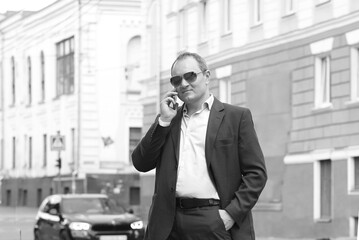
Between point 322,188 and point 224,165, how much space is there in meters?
21.9

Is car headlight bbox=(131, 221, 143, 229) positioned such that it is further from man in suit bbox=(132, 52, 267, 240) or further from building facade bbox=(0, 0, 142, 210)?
building facade bbox=(0, 0, 142, 210)

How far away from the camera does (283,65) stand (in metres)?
30.9

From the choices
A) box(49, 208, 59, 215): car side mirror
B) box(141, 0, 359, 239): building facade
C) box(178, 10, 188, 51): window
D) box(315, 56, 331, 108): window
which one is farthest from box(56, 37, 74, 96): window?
box(49, 208, 59, 215): car side mirror

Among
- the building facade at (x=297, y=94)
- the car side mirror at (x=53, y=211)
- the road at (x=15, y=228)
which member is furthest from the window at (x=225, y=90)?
the car side mirror at (x=53, y=211)

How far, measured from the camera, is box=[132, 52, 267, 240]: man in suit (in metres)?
7.07

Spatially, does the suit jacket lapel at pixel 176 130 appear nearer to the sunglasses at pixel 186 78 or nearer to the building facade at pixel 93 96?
the sunglasses at pixel 186 78

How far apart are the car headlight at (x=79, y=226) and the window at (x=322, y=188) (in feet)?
26.3

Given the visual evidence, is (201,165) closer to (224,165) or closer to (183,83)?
(224,165)

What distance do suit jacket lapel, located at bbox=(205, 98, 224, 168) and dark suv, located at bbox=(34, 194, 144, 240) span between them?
15119 mm

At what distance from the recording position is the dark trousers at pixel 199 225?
7.04m

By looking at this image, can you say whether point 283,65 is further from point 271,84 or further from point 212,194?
point 212,194

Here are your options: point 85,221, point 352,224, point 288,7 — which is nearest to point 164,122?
point 85,221

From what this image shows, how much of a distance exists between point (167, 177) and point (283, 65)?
78.8 feet

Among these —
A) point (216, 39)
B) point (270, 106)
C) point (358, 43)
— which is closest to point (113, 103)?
point (216, 39)
